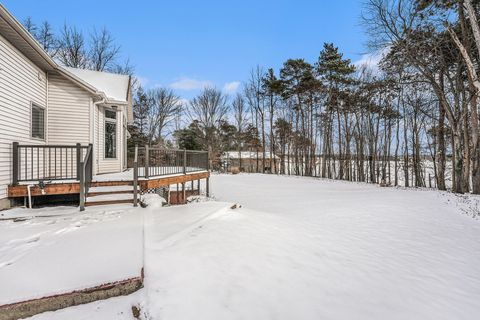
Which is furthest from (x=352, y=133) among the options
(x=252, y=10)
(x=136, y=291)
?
(x=136, y=291)

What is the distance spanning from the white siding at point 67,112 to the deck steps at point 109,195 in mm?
2391

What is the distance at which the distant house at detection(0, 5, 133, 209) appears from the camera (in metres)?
5.73

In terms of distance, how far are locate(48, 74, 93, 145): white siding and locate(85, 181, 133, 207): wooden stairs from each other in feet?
7.86

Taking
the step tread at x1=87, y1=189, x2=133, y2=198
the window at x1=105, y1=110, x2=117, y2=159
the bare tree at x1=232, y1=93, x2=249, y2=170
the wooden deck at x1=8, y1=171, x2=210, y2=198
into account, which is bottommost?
the step tread at x1=87, y1=189, x2=133, y2=198

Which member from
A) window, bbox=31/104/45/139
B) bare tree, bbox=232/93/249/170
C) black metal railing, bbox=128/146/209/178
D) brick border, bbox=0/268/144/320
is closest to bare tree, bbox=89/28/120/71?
bare tree, bbox=232/93/249/170

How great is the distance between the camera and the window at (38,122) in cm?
718

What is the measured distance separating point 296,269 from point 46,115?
8459mm

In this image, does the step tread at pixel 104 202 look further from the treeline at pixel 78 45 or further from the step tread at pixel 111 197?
the treeline at pixel 78 45

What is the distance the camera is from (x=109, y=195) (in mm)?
6738

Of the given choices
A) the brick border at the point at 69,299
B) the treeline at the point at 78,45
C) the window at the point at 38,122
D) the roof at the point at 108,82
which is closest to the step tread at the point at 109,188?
the window at the point at 38,122

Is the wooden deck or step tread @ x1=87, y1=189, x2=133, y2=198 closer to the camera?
the wooden deck

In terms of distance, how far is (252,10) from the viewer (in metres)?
13.2

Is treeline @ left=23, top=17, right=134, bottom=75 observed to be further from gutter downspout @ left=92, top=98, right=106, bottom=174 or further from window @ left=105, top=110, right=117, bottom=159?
gutter downspout @ left=92, top=98, right=106, bottom=174

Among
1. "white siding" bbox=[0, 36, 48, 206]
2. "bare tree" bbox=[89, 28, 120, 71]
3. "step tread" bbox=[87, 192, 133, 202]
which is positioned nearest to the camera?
"white siding" bbox=[0, 36, 48, 206]
